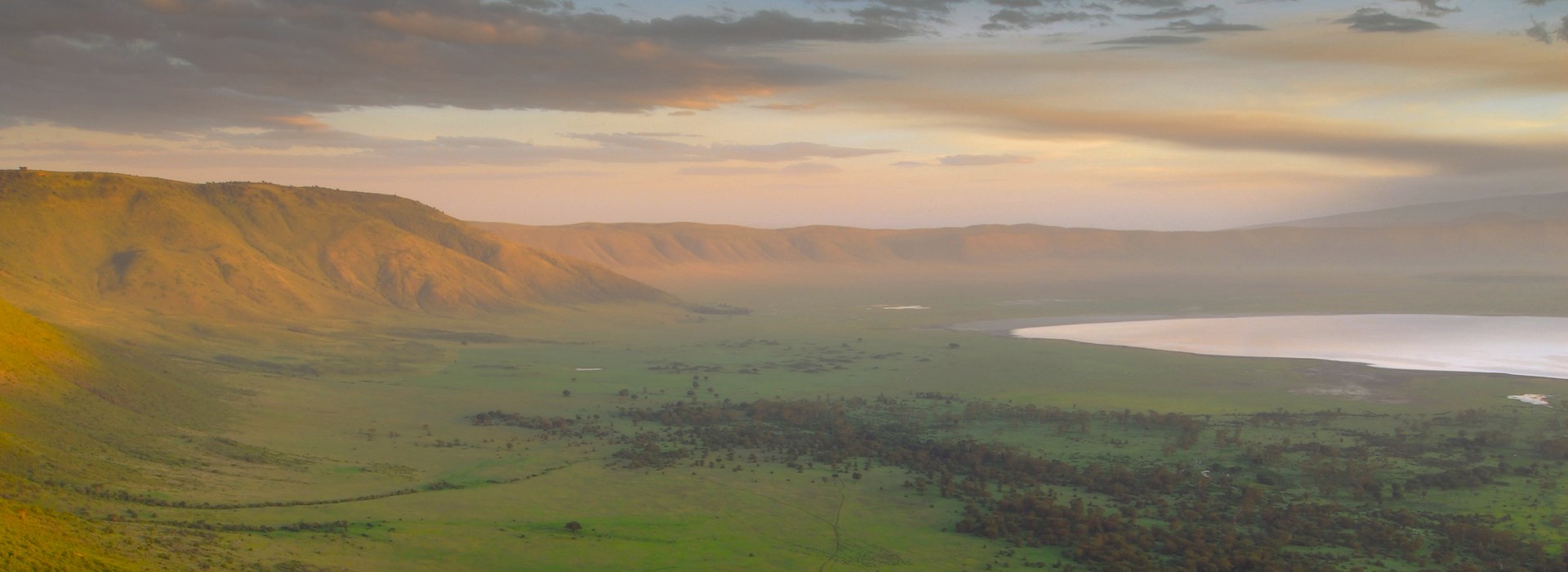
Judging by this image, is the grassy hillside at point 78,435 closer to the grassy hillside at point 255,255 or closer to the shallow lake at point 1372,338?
the grassy hillside at point 255,255

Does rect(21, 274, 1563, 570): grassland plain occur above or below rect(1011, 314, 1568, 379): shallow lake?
below

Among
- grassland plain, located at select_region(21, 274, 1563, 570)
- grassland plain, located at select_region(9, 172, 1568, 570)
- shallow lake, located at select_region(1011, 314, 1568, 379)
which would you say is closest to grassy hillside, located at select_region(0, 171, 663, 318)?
grassland plain, located at select_region(9, 172, 1568, 570)

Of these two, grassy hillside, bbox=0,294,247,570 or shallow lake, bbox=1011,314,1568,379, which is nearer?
grassy hillside, bbox=0,294,247,570

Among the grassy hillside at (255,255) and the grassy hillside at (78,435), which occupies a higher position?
the grassy hillside at (255,255)

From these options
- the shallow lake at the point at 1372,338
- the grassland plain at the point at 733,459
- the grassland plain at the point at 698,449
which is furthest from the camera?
the shallow lake at the point at 1372,338

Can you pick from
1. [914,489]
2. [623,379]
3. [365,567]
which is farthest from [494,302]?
[365,567]

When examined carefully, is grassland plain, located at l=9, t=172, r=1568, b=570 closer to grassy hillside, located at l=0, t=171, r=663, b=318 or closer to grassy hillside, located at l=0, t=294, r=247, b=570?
grassy hillside, located at l=0, t=294, r=247, b=570

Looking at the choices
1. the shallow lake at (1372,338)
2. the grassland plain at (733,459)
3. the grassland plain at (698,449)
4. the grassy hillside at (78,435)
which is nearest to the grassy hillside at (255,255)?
the grassland plain at (733,459)
